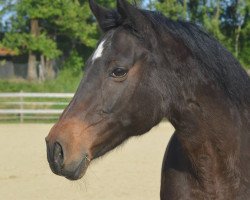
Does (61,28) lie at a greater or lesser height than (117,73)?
lesser

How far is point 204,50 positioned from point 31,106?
54.7 ft

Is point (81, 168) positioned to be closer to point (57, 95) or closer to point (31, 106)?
point (57, 95)

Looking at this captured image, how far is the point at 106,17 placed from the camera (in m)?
2.85

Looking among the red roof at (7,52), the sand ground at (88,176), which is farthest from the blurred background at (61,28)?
the sand ground at (88,176)

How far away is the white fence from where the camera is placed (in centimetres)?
1784

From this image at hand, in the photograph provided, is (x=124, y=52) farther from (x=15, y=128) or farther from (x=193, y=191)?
(x=15, y=128)

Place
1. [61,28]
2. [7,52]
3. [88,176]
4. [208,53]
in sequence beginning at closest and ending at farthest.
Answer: [208,53] < [88,176] < [61,28] < [7,52]

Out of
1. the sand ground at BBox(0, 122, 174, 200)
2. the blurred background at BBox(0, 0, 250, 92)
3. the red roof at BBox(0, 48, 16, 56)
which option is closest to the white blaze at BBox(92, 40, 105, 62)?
the sand ground at BBox(0, 122, 174, 200)

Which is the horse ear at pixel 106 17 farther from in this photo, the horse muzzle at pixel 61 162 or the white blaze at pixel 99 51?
the horse muzzle at pixel 61 162

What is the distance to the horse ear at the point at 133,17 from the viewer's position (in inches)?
104

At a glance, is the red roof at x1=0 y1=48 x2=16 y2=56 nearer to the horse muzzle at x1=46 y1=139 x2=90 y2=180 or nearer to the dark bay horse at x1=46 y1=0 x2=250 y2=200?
the dark bay horse at x1=46 y1=0 x2=250 y2=200

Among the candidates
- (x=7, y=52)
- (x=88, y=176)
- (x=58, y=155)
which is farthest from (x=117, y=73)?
(x=7, y=52)

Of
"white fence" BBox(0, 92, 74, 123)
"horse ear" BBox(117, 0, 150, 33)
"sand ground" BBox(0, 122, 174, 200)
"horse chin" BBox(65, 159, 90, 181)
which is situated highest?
"horse ear" BBox(117, 0, 150, 33)

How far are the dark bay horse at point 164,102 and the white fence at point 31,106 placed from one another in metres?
14.7
